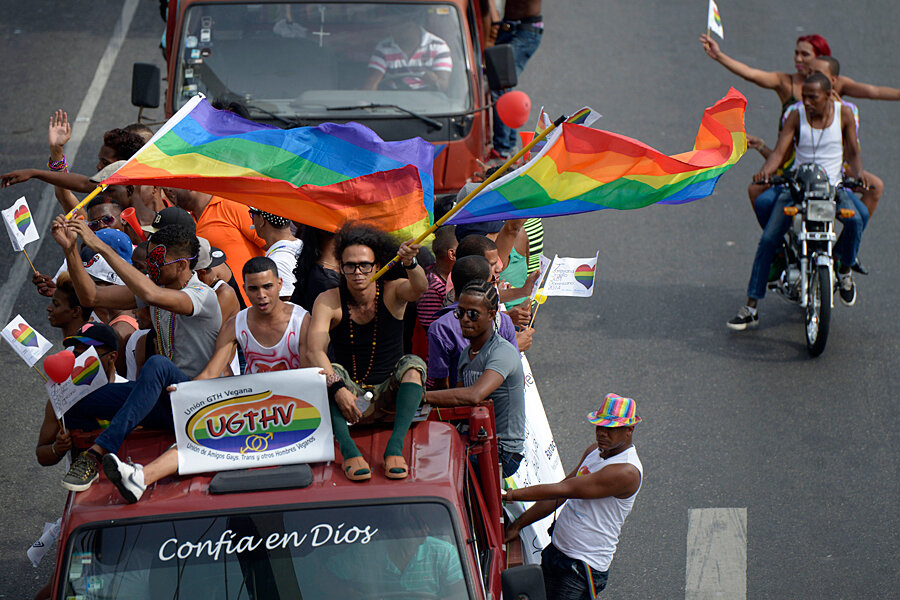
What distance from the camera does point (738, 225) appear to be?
12.2 metres

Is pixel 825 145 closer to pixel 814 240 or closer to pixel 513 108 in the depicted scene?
pixel 814 240

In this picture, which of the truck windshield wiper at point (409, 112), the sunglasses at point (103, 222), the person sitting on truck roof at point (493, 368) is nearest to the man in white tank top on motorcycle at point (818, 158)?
the truck windshield wiper at point (409, 112)

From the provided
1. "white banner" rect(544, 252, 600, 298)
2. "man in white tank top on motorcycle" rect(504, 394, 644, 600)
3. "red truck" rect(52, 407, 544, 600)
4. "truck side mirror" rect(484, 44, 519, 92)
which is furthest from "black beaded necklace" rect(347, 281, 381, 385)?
"truck side mirror" rect(484, 44, 519, 92)

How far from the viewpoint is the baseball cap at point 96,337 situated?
19.3ft

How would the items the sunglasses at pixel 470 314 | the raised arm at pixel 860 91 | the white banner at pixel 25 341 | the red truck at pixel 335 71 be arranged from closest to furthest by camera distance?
the sunglasses at pixel 470 314 < the white banner at pixel 25 341 < the red truck at pixel 335 71 < the raised arm at pixel 860 91

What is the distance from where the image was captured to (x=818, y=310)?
951 cm

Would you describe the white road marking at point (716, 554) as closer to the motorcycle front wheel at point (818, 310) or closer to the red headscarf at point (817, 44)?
the motorcycle front wheel at point (818, 310)

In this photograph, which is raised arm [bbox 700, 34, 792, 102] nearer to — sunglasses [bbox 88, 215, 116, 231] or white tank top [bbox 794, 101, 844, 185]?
white tank top [bbox 794, 101, 844, 185]

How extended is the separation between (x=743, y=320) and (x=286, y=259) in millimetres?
4620

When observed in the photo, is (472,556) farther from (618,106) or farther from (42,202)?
(618,106)

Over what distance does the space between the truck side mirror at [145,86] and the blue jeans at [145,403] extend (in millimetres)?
5461

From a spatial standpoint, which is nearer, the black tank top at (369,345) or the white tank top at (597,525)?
the white tank top at (597,525)

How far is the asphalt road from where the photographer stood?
297 inches

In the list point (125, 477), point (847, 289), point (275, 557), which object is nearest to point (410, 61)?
point (847, 289)
